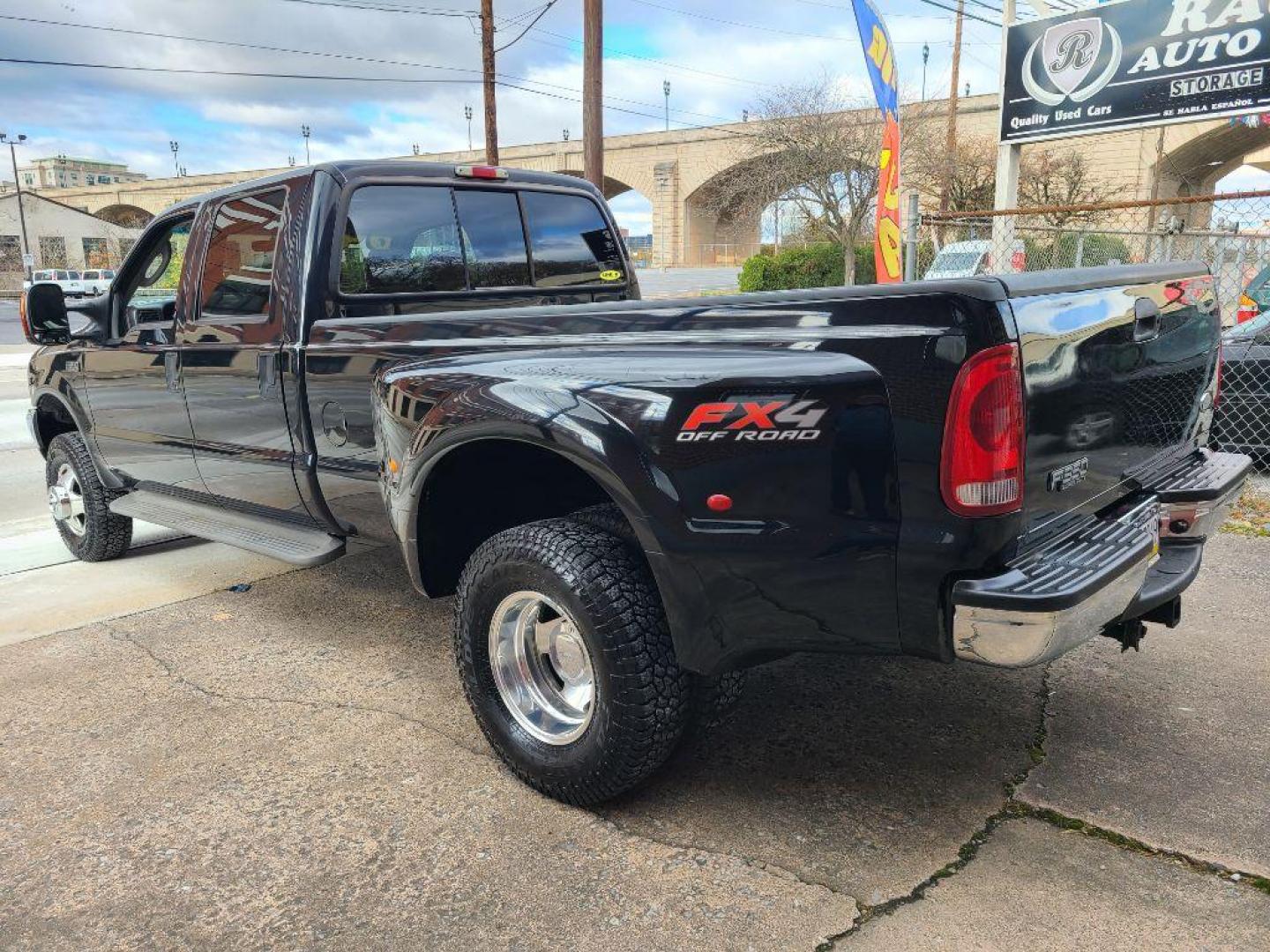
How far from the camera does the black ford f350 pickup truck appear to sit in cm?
210

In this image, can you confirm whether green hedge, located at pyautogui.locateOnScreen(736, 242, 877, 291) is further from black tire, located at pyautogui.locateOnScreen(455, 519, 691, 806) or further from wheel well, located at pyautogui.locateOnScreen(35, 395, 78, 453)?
black tire, located at pyautogui.locateOnScreen(455, 519, 691, 806)

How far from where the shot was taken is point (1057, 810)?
2719 millimetres

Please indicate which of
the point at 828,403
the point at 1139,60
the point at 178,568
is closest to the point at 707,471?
the point at 828,403

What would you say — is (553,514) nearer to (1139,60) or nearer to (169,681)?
(169,681)

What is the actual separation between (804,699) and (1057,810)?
3.18 feet

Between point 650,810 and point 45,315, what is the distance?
3.94 m

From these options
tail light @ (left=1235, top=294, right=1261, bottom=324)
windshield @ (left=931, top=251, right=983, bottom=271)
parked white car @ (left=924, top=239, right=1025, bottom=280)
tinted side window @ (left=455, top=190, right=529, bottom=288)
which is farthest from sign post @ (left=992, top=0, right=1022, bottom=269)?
tinted side window @ (left=455, top=190, right=529, bottom=288)

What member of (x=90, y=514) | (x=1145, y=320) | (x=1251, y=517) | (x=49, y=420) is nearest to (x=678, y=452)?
(x=1145, y=320)

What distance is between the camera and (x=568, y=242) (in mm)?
4625

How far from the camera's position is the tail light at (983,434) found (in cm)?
202

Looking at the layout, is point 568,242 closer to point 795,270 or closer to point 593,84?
point 593,84

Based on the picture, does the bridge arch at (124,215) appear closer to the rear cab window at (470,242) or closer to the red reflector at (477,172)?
the rear cab window at (470,242)

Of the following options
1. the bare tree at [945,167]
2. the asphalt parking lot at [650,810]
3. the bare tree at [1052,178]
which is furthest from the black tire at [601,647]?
the bare tree at [945,167]

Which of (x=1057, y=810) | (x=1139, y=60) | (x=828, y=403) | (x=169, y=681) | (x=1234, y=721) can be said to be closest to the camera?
(x=828, y=403)
